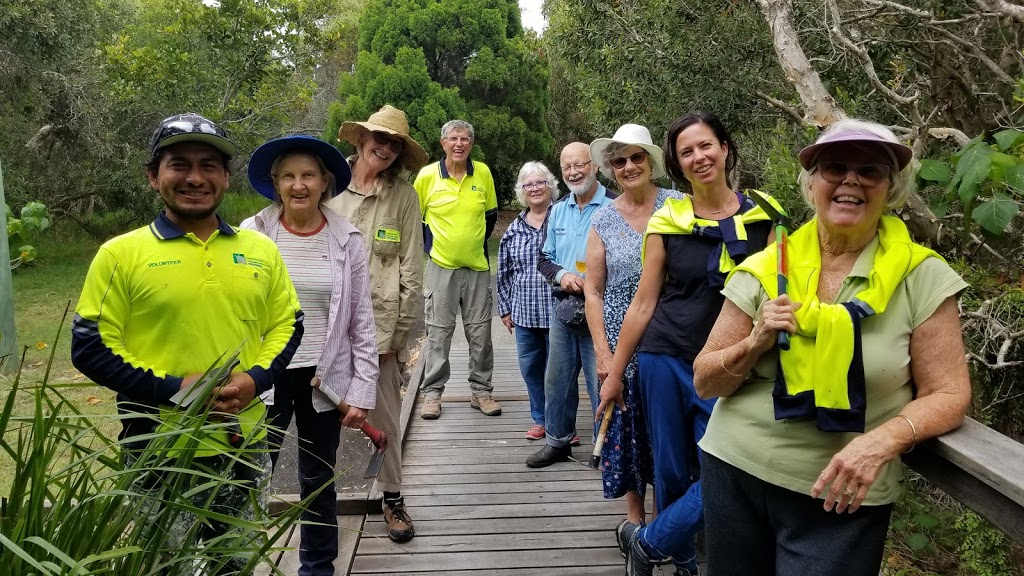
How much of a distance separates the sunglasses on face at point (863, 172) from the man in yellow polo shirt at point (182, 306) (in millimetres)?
1667

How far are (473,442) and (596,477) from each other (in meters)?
1.03

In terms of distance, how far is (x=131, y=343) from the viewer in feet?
7.57

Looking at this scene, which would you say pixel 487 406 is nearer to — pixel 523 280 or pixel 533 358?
pixel 533 358

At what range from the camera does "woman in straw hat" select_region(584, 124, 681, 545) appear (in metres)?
3.50

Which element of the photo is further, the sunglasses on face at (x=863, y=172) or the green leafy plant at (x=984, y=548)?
the green leafy plant at (x=984, y=548)

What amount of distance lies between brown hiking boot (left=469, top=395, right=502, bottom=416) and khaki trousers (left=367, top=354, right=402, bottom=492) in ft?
6.57

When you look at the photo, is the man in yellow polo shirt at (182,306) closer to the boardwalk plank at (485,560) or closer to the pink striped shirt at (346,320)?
the pink striped shirt at (346,320)

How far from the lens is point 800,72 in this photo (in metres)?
4.48

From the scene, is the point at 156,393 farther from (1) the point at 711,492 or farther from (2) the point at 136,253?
(1) the point at 711,492

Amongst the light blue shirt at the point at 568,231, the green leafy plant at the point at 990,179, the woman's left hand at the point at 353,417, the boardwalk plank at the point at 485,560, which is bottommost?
the boardwalk plank at the point at 485,560

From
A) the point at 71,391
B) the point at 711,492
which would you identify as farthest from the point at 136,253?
the point at 71,391

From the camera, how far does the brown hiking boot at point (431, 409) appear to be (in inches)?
233

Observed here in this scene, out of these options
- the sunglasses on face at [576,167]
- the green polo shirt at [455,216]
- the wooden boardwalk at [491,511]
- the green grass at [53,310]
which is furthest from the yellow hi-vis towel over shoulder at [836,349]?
the green grass at [53,310]

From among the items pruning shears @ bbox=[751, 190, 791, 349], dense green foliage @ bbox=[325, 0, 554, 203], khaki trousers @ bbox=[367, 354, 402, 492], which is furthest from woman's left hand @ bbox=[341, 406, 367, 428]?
dense green foliage @ bbox=[325, 0, 554, 203]
